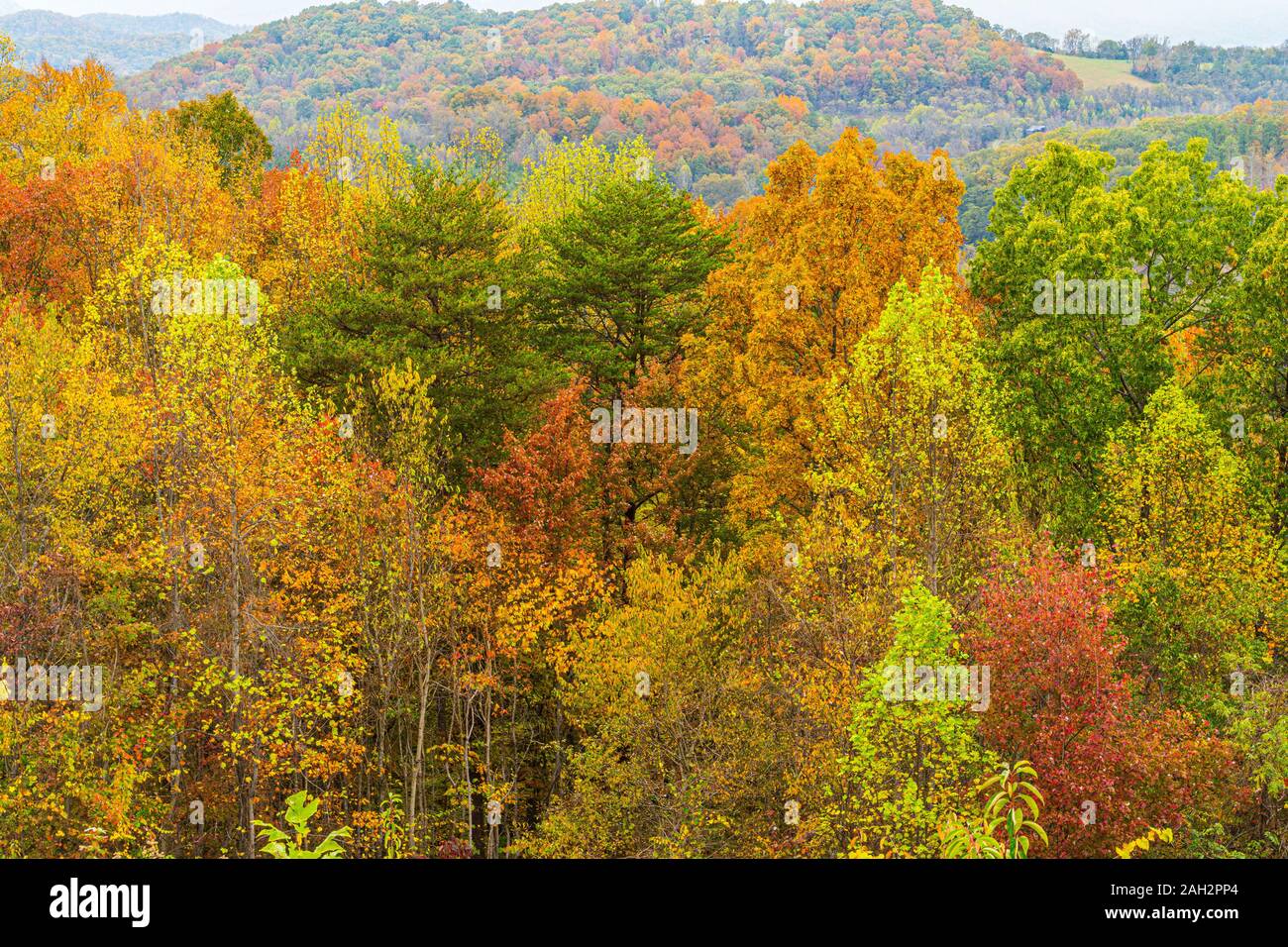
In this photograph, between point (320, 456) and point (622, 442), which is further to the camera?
point (622, 442)

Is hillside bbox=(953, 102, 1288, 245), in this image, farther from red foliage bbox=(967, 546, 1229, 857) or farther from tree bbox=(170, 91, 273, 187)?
red foliage bbox=(967, 546, 1229, 857)

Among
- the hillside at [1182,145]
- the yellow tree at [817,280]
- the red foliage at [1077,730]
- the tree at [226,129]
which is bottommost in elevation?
the red foliage at [1077,730]

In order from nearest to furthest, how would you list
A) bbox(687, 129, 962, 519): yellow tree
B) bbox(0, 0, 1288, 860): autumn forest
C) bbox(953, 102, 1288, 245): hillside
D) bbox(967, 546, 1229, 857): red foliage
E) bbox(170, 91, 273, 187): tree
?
1. bbox(967, 546, 1229, 857): red foliage
2. bbox(0, 0, 1288, 860): autumn forest
3. bbox(687, 129, 962, 519): yellow tree
4. bbox(170, 91, 273, 187): tree
5. bbox(953, 102, 1288, 245): hillside

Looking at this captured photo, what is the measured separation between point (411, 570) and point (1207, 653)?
67.2ft

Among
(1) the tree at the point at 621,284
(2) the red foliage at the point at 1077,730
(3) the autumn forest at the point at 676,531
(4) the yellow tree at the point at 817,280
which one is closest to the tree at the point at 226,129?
(3) the autumn forest at the point at 676,531

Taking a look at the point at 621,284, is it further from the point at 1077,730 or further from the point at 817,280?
the point at 1077,730

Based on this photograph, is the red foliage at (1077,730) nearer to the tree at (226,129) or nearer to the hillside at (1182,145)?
the tree at (226,129)

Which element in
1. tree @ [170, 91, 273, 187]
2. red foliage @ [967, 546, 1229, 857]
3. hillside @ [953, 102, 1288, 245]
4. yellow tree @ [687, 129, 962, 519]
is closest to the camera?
red foliage @ [967, 546, 1229, 857]

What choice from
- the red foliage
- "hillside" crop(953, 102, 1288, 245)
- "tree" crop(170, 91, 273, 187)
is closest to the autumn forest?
the red foliage

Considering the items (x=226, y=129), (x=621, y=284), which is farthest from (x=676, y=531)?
(x=226, y=129)

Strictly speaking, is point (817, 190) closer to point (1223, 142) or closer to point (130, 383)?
point (130, 383)

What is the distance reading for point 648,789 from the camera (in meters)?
32.6

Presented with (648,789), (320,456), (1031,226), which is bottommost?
(648,789)
